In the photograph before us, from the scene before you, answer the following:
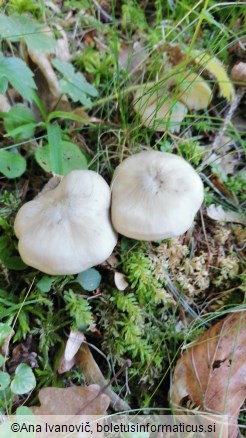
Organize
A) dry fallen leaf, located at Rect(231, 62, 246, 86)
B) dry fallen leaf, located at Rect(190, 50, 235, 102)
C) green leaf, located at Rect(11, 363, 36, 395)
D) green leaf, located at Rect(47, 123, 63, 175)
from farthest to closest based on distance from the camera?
dry fallen leaf, located at Rect(231, 62, 246, 86) < dry fallen leaf, located at Rect(190, 50, 235, 102) < green leaf, located at Rect(47, 123, 63, 175) < green leaf, located at Rect(11, 363, 36, 395)

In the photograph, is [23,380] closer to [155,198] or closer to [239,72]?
[155,198]

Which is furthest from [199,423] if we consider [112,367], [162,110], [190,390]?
[162,110]

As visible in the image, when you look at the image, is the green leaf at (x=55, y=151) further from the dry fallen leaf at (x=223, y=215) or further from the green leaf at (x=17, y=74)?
the dry fallen leaf at (x=223, y=215)

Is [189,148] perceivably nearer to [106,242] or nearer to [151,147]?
[151,147]

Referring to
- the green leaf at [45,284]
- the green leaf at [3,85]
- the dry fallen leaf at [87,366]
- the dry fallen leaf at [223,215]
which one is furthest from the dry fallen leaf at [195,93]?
the dry fallen leaf at [87,366]

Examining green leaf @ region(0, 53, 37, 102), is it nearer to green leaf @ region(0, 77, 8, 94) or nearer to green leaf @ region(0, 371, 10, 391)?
green leaf @ region(0, 77, 8, 94)

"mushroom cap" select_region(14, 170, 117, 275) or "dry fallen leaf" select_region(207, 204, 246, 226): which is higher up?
"mushroom cap" select_region(14, 170, 117, 275)

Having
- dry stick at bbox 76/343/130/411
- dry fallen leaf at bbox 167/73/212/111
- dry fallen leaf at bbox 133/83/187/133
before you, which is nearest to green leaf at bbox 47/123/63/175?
dry fallen leaf at bbox 133/83/187/133
